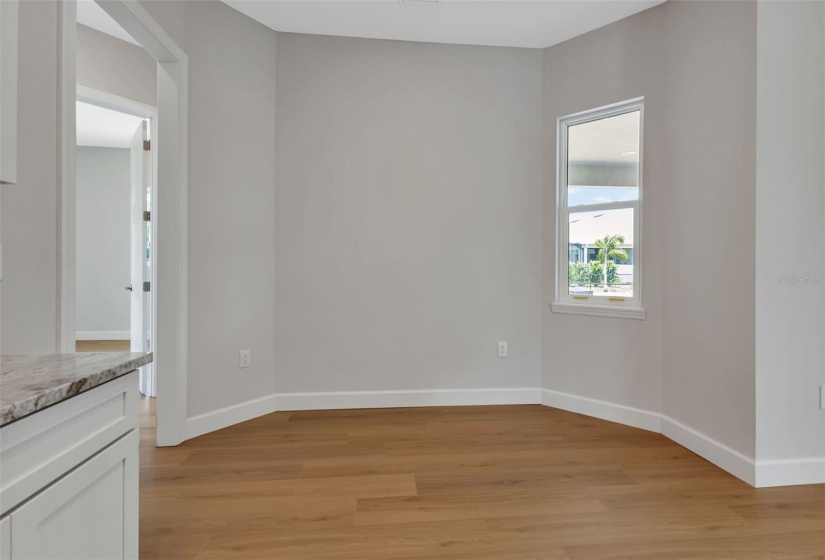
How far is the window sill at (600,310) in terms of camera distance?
110 inches

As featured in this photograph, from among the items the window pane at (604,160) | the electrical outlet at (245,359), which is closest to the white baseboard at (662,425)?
the window pane at (604,160)

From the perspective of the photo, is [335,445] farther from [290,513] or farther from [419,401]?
[419,401]

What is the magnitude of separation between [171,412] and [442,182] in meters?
2.38

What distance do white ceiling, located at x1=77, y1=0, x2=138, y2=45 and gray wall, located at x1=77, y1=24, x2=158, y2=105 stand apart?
0.04 meters

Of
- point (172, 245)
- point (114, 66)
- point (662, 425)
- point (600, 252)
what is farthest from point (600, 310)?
point (114, 66)

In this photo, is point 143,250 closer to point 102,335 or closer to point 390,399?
point 390,399

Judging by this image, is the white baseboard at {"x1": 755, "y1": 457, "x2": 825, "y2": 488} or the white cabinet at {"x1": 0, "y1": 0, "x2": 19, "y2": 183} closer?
the white cabinet at {"x1": 0, "y1": 0, "x2": 19, "y2": 183}

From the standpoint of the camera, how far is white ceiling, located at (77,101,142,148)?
185 inches

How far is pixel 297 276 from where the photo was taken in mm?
3098

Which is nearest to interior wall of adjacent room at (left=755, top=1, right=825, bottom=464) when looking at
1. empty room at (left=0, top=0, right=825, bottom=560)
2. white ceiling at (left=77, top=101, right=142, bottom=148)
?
empty room at (left=0, top=0, right=825, bottom=560)

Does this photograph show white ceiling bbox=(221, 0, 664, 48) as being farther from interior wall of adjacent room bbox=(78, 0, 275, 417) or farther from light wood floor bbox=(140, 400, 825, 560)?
light wood floor bbox=(140, 400, 825, 560)

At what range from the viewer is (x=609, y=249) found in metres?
3.00

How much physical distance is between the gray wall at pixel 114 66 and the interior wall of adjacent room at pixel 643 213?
118 inches

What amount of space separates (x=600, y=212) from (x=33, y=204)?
311 cm
